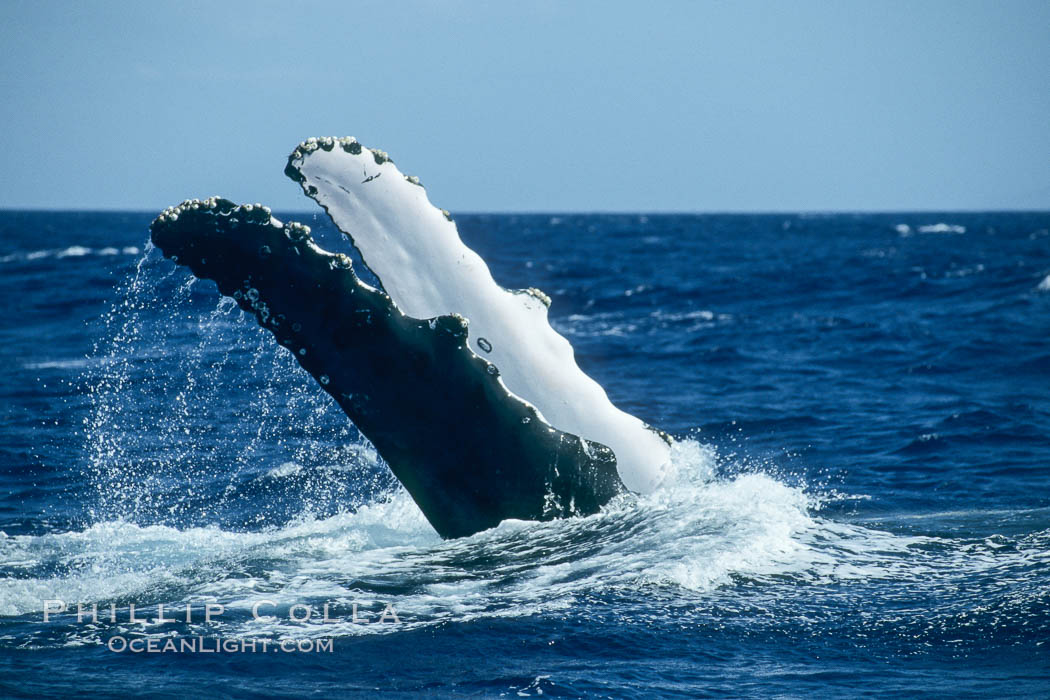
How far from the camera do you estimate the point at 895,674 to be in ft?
18.8

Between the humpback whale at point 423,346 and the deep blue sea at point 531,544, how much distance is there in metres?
0.43

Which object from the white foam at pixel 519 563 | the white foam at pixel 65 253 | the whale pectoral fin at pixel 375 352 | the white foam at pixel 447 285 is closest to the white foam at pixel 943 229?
the white foam at pixel 65 253

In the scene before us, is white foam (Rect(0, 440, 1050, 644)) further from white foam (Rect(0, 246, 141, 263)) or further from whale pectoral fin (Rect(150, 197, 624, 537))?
white foam (Rect(0, 246, 141, 263))

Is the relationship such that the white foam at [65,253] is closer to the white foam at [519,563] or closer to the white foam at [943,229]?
the white foam at [519,563]

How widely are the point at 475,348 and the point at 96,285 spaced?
26.8 metres

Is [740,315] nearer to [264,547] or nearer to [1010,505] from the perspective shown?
[1010,505]

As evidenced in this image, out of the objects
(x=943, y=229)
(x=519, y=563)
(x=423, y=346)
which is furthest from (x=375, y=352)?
(x=943, y=229)

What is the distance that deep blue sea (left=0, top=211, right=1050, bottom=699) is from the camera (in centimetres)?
581

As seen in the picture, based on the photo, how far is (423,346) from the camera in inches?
266

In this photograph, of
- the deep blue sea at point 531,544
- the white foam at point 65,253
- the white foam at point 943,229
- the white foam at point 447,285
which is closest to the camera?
the deep blue sea at point 531,544

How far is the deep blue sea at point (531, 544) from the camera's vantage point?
5.81 metres

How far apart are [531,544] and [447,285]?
1.83 metres

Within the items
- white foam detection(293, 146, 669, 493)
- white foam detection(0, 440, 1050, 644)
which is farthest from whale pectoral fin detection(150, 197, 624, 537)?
white foam detection(0, 440, 1050, 644)

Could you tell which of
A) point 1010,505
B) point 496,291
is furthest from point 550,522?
point 1010,505
